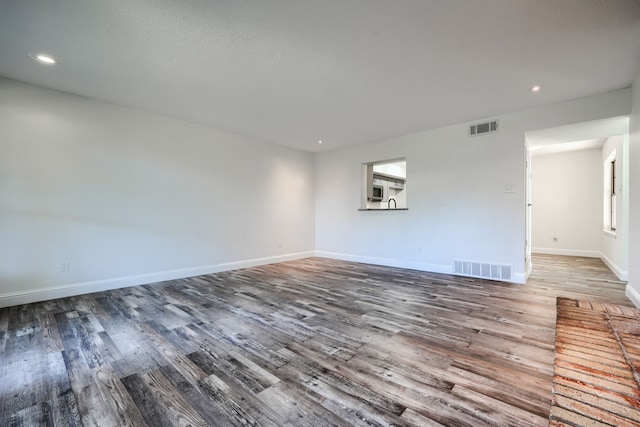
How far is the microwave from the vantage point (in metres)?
6.27

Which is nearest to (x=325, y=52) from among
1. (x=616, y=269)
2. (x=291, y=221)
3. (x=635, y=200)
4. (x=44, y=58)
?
(x=44, y=58)

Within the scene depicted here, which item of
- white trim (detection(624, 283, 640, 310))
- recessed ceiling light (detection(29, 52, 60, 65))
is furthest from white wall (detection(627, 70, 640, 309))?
recessed ceiling light (detection(29, 52, 60, 65))

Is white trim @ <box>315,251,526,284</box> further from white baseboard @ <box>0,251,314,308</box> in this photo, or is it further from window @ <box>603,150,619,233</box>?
window @ <box>603,150,619,233</box>

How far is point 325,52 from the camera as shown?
2461 millimetres

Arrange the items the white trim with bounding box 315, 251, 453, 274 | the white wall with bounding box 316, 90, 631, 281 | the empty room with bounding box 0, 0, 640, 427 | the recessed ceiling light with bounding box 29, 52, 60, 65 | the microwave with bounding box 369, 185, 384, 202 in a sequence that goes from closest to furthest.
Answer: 1. the empty room with bounding box 0, 0, 640, 427
2. the recessed ceiling light with bounding box 29, 52, 60, 65
3. the white wall with bounding box 316, 90, 631, 281
4. the white trim with bounding box 315, 251, 453, 274
5. the microwave with bounding box 369, 185, 384, 202

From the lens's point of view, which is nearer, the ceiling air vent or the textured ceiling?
the textured ceiling

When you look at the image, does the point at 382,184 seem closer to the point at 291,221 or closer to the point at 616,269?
the point at 291,221

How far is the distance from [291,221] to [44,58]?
4278 mm

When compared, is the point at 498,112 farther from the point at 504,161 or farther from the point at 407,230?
the point at 407,230

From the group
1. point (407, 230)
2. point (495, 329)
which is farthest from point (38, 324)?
point (407, 230)

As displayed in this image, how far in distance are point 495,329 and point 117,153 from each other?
15.8 ft

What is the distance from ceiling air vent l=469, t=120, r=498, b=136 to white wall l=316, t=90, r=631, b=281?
0.09 meters

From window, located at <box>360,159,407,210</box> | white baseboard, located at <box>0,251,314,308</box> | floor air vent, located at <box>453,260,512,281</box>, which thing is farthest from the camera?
window, located at <box>360,159,407,210</box>

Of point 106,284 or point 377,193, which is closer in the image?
point 106,284
